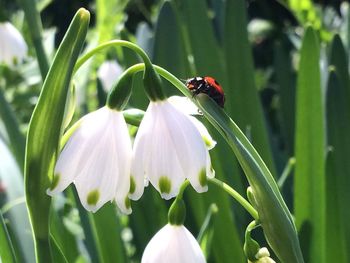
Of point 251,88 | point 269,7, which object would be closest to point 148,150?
point 251,88

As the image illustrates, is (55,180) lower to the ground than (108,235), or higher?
higher

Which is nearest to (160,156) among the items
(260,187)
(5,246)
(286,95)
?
(260,187)

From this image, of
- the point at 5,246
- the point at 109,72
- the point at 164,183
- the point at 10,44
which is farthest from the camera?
the point at 109,72

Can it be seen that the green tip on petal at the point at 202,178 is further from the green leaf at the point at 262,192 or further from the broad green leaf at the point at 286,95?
the broad green leaf at the point at 286,95

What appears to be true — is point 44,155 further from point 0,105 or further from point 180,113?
point 0,105

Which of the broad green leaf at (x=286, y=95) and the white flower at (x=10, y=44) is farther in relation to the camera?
the broad green leaf at (x=286, y=95)

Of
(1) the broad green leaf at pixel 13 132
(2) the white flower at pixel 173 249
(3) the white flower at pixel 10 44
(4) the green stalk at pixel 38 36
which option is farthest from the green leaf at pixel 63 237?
(2) the white flower at pixel 173 249

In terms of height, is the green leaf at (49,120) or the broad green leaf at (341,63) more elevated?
the green leaf at (49,120)

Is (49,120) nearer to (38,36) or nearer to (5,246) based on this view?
(5,246)
